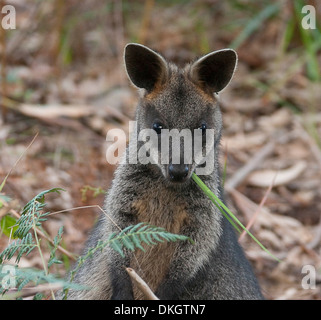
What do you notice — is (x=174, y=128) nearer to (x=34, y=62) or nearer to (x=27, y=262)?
(x=27, y=262)

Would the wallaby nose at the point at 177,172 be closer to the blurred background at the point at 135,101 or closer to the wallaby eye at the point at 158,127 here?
the wallaby eye at the point at 158,127

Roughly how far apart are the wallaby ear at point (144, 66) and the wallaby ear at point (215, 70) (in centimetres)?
25

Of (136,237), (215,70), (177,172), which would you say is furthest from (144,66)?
(136,237)

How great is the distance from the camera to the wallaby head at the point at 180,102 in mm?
4275

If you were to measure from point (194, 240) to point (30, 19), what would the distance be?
633 centimetres

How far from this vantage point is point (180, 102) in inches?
173

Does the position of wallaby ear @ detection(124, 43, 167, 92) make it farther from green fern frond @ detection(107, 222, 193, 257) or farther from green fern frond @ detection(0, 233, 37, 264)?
green fern frond @ detection(0, 233, 37, 264)

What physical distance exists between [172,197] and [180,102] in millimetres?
683

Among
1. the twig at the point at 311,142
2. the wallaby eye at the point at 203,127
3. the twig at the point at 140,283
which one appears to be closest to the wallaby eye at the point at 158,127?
the wallaby eye at the point at 203,127

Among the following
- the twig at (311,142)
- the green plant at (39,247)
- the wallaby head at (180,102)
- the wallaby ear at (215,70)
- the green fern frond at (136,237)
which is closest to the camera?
the green plant at (39,247)

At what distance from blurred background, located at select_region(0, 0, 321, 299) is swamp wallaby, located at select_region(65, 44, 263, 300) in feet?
4.35

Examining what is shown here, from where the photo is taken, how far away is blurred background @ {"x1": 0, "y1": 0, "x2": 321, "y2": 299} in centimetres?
709

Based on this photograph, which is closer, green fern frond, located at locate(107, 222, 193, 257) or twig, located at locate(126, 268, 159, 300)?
green fern frond, located at locate(107, 222, 193, 257)

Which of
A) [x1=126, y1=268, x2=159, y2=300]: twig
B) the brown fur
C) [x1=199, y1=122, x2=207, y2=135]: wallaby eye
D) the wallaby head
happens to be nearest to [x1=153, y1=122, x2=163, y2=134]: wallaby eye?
the wallaby head
